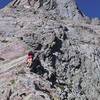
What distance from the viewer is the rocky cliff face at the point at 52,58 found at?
5103 centimetres

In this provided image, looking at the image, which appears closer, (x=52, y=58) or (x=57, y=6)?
(x=52, y=58)

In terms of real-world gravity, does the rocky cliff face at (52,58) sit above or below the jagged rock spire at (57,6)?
below

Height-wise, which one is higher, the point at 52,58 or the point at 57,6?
the point at 57,6

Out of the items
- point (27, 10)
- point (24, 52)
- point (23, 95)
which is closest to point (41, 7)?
point (27, 10)

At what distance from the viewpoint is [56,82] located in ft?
202

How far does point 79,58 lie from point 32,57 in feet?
58.9

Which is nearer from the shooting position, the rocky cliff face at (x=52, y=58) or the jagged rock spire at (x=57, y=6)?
the rocky cliff face at (x=52, y=58)

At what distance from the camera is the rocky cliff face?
51.0 metres

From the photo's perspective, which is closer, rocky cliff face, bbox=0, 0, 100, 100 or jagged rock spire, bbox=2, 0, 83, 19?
rocky cliff face, bbox=0, 0, 100, 100

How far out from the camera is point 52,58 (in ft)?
220

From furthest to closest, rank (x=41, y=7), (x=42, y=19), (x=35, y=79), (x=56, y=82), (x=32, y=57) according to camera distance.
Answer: (x=41, y=7), (x=42, y=19), (x=56, y=82), (x=32, y=57), (x=35, y=79)

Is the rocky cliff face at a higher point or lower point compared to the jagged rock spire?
lower

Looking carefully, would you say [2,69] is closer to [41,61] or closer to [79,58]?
[41,61]

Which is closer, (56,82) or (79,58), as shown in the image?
(56,82)
